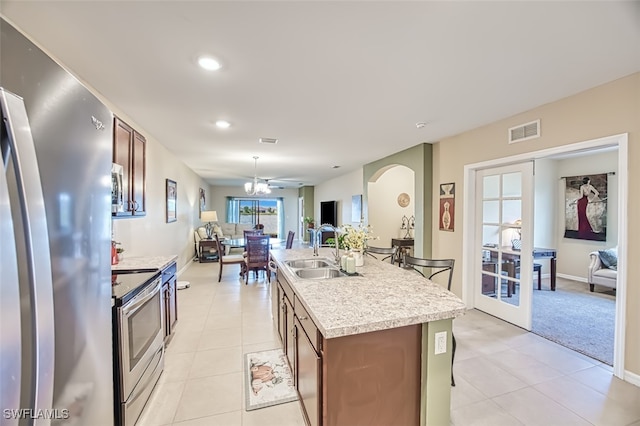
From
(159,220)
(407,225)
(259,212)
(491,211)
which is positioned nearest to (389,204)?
(407,225)

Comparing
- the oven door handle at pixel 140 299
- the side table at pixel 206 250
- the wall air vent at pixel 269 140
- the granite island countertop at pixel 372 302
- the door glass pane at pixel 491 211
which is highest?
the wall air vent at pixel 269 140

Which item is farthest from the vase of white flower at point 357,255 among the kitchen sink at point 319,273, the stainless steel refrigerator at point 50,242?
the stainless steel refrigerator at point 50,242

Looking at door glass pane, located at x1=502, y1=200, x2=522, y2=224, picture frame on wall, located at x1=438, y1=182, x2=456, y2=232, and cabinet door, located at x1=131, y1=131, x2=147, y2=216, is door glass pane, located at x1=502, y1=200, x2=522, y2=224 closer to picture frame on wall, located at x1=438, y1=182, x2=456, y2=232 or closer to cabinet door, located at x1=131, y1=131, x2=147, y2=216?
picture frame on wall, located at x1=438, y1=182, x2=456, y2=232

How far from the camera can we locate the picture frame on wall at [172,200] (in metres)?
4.91

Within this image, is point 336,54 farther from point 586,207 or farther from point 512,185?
point 586,207

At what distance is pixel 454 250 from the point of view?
4031 mm

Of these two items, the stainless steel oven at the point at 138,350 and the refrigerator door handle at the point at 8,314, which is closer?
the refrigerator door handle at the point at 8,314

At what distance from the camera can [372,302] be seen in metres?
1.61

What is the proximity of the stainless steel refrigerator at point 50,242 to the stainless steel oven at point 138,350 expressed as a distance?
473mm

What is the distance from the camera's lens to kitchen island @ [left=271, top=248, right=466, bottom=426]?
4.50 feet

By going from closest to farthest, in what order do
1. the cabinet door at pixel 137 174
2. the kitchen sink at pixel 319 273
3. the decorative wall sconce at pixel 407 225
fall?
the kitchen sink at pixel 319 273, the cabinet door at pixel 137 174, the decorative wall sconce at pixel 407 225

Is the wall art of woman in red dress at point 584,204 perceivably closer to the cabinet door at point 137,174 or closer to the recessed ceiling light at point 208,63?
the recessed ceiling light at point 208,63

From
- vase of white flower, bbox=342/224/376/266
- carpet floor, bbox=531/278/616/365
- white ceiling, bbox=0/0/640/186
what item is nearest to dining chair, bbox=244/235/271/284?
white ceiling, bbox=0/0/640/186

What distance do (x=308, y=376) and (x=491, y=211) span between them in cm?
329
